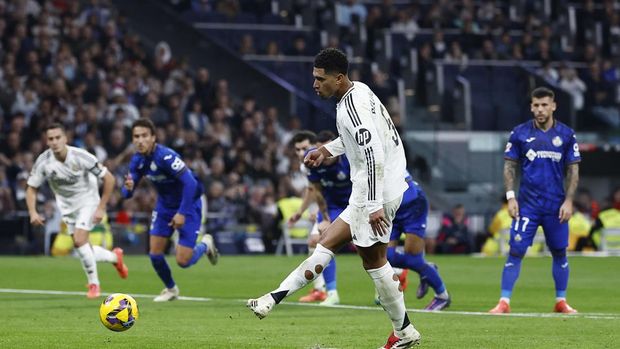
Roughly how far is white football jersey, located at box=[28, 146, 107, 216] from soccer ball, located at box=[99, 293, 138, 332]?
6.43 meters

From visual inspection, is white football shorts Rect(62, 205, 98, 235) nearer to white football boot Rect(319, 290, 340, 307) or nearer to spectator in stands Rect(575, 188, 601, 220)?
white football boot Rect(319, 290, 340, 307)

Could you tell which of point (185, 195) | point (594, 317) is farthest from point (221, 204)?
point (594, 317)

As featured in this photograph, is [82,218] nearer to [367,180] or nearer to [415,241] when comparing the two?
[415,241]

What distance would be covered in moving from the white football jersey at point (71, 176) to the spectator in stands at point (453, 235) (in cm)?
1430

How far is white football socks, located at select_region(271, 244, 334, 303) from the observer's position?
10.5 meters

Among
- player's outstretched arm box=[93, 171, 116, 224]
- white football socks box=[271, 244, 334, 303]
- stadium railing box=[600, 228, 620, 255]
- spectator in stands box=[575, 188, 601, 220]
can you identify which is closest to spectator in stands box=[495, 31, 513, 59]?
spectator in stands box=[575, 188, 601, 220]

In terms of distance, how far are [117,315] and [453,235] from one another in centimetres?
2093

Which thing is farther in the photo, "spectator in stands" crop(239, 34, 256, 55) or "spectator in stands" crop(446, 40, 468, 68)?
"spectator in stands" crop(446, 40, 468, 68)

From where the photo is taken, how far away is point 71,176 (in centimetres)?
1827

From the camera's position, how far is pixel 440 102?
111 feet

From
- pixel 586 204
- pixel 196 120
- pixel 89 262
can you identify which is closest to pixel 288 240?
pixel 196 120

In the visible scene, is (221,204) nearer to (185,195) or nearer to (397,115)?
(397,115)

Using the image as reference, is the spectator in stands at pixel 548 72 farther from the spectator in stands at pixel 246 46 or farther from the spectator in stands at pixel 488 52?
the spectator in stands at pixel 246 46

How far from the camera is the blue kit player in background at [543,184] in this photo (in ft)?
49.3
